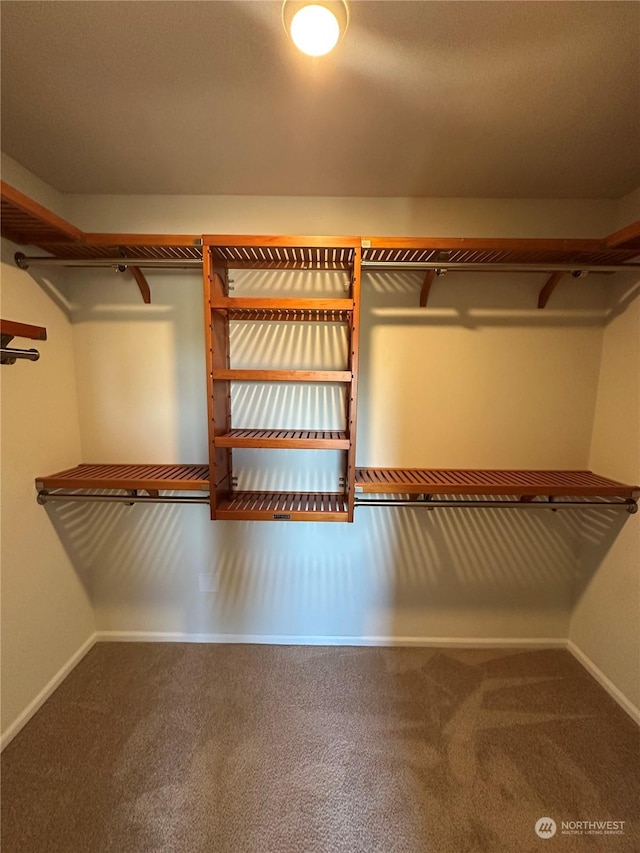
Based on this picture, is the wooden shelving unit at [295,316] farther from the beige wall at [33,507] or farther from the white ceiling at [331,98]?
the white ceiling at [331,98]

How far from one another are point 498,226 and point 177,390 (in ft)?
6.02

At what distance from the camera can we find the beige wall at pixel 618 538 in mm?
1537

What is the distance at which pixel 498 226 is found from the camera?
1.67m

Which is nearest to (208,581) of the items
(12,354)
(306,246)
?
(12,354)

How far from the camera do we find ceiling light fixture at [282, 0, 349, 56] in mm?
756

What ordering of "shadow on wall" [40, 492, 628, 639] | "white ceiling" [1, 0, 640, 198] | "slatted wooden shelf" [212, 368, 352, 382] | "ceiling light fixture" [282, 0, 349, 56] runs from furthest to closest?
1. "shadow on wall" [40, 492, 628, 639]
2. "slatted wooden shelf" [212, 368, 352, 382]
3. "white ceiling" [1, 0, 640, 198]
4. "ceiling light fixture" [282, 0, 349, 56]

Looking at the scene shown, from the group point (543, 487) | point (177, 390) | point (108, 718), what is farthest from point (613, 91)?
point (108, 718)

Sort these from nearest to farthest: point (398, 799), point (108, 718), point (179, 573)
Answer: point (398, 799), point (108, 718), point (179, 573)

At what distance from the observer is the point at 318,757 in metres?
1.34

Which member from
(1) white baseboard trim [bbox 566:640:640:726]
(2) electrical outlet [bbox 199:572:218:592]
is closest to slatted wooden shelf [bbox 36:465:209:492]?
(2) electrical outlet [bbox 199:572:218:592]

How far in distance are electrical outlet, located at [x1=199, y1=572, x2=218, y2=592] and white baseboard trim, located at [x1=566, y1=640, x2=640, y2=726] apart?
2039 mm

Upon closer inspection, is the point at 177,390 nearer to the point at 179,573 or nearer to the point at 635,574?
the point at 179,573

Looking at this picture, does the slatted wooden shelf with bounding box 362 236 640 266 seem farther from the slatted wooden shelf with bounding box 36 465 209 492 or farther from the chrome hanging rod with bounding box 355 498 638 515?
the slatted wooden shelf with bounding box 36 465 209 492

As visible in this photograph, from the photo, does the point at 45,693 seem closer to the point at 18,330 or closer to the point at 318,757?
the point at 318,757
